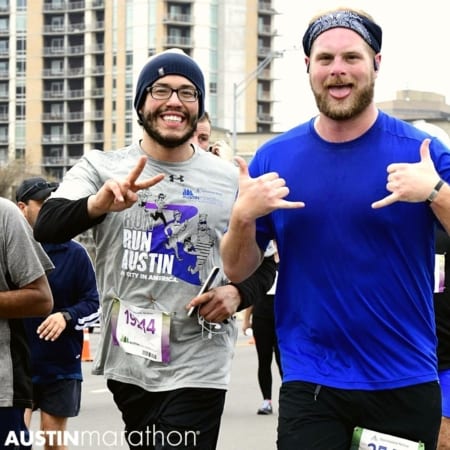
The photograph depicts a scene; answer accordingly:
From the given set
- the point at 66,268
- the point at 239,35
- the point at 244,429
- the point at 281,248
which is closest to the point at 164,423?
the point at 281,248

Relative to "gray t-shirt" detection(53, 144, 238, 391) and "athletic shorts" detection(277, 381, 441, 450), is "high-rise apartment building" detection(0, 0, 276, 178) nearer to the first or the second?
"gray t-shirt" detection(53, 144, 238, 391)

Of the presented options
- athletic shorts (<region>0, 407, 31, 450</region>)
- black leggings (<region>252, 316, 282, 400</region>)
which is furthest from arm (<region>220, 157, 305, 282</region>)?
black leggings (<region>252, 316, 282, 400</region>)

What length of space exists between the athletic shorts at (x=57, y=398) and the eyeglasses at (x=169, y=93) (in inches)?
120

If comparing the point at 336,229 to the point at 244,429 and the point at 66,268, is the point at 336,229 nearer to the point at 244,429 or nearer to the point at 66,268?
the point at 66,268

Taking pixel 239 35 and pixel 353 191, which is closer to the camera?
pixel 353 191

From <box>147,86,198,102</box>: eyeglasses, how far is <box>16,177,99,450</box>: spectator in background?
2.65 meters

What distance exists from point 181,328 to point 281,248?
39.0 inches

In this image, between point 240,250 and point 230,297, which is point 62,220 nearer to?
point 230,297

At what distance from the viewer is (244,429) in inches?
416

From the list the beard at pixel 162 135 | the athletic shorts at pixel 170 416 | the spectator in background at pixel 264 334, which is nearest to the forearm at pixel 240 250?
the athletic shorts at pixel 170 416

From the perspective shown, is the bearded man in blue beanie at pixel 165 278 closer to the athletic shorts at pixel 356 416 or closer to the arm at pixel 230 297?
the arm at pixel 230 297

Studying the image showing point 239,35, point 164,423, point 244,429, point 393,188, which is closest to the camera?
point 393,188

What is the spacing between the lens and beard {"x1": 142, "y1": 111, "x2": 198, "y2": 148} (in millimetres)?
5188

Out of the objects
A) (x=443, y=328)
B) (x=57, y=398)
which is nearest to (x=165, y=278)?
(x=443, y=328)
